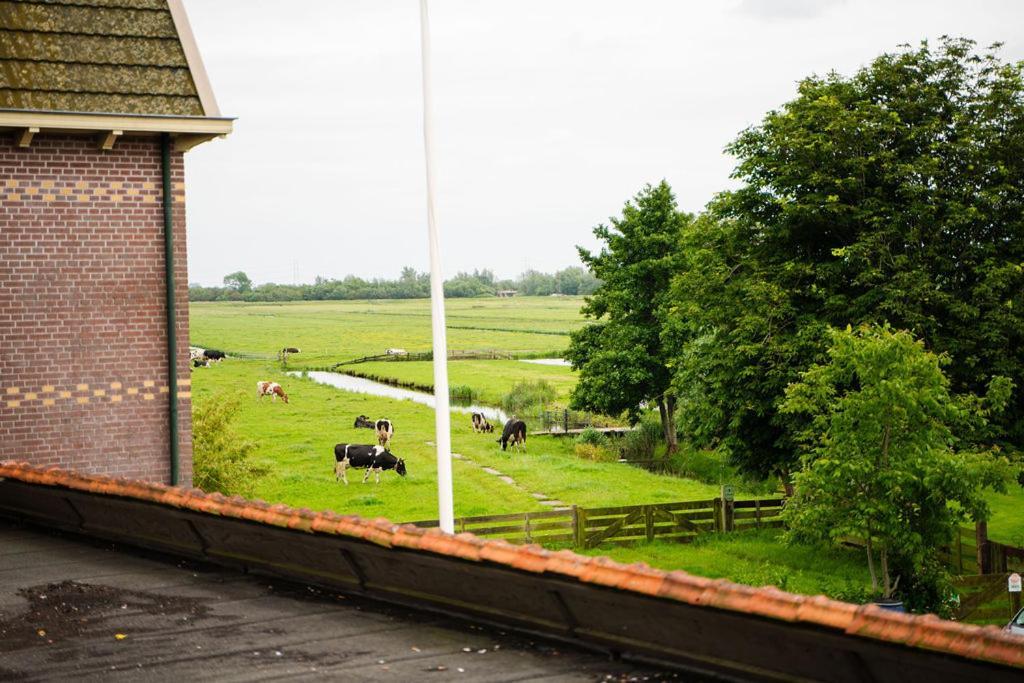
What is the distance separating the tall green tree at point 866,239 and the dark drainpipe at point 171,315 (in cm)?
1795

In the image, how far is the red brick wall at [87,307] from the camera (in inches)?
638

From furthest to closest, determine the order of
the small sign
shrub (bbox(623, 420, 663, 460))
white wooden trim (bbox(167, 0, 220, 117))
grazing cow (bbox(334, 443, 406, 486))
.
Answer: shrub (bbox(623, 420, 663, 460))
grazing cow (bbox(334, 443, 406, 486))
the small sign
white wooden trim (bbox(167, 0, 220, 117))

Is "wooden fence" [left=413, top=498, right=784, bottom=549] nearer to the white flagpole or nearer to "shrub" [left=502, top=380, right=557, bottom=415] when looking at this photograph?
the white flagpole

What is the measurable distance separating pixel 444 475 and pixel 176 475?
12.6 feet

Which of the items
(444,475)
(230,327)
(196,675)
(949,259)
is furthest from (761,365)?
(230,327)

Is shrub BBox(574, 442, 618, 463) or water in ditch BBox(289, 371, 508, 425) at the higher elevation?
water in ditch BBox(289, 371, 508, 425)

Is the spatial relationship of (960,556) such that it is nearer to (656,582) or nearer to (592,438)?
(592,438)

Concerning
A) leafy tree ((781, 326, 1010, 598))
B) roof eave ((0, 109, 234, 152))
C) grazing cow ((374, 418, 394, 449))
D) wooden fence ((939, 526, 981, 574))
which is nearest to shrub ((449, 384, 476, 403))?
grazing cow ((374, 418, 394, 449))

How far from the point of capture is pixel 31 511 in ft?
41.4

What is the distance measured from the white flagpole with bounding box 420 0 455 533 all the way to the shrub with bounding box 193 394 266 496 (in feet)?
52.6

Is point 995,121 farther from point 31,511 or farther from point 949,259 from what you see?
point 31,511

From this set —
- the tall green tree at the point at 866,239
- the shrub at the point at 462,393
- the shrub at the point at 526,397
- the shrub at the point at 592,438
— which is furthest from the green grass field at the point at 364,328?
the tall green tree at the point at 866,239

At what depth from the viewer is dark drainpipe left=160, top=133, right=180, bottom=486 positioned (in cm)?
1672

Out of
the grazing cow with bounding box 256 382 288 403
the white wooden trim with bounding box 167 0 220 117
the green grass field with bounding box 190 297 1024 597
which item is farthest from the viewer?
the grazing cow with bounding box 256 382 288 403
